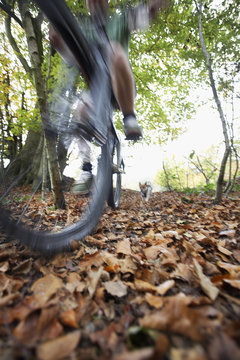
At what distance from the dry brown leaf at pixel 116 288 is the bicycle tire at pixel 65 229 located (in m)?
0.39

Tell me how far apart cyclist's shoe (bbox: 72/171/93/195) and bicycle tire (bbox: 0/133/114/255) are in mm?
220

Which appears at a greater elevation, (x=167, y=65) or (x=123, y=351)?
(x=167, y=65)

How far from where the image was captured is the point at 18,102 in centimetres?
600

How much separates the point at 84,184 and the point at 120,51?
1.34 meters

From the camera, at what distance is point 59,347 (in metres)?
0.41

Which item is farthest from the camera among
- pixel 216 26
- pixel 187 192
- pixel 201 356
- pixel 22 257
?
pixel 187 192

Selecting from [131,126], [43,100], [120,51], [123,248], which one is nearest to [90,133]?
[131,126]

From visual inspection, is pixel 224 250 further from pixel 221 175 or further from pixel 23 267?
pixel 221 175

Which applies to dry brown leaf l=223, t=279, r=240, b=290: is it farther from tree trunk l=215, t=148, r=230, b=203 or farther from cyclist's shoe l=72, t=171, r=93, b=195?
tree trunk l=215, t=148, r=230, b=203

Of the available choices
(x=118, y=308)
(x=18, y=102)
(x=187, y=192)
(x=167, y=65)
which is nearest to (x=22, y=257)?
(x=118, y=308)

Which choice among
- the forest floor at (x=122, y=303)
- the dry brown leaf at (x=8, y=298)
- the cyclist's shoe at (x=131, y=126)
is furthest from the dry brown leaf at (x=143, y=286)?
the cyclist's shoe at (x=131, y=126)

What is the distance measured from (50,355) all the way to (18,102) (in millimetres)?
7648

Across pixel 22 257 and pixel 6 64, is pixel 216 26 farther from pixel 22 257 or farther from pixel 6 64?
pixel 6 64

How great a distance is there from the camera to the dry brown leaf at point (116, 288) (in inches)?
26.1
